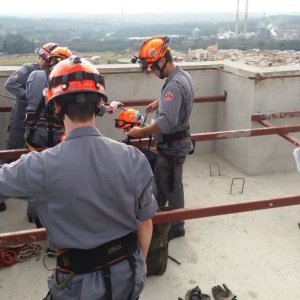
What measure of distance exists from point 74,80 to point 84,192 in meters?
0.49

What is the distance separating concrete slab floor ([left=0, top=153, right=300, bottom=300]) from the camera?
333 cm

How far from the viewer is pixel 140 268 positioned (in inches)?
78.8

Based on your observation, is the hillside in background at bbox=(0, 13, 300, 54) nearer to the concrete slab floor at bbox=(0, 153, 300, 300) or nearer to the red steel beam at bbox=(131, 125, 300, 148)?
the red steel beam at bbox=(131, 125, 300, 148)

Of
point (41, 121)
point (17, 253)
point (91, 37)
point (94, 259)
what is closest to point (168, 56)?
point (41, 121)

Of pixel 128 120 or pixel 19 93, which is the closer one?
pixel 128 120

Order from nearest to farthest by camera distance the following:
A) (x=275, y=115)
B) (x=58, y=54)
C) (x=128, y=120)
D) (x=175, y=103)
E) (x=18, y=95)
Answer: (x=175, y=103)
(x=128, y=120)
(x=58, y=54)
(x=18, y=95)
(x=275, y=115)

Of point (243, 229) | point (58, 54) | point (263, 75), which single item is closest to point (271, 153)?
point (263, 75)

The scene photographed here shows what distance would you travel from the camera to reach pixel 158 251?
3.39 m

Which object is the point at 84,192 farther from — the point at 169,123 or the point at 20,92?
the point at 20,92

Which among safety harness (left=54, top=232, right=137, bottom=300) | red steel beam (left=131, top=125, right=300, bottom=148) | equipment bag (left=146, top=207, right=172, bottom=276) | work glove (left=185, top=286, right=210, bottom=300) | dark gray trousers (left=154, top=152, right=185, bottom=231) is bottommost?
work glove (left=185, top=286, right=210, bottom=300)

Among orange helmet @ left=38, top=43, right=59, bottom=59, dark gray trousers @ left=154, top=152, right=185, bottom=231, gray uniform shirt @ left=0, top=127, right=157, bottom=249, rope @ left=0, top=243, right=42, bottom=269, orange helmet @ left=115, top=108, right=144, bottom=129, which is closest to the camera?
gray uniform shirt @ left=0, top=127, right=157, bottom=249

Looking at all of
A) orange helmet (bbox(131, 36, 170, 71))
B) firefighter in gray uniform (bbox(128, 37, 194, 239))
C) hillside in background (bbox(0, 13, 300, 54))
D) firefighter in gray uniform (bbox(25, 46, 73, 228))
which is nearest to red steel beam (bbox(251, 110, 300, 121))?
firefighter in gray uniform (bbox(128, 37, 194, 239))

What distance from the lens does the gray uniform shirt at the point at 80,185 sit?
170 cm

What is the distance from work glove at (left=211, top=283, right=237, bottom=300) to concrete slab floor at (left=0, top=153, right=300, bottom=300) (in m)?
0.07
